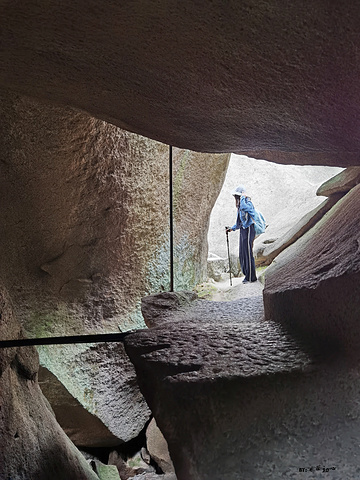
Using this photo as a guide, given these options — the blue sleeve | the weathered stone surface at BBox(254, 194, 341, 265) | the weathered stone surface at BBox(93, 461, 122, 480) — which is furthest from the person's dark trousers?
the weathered stone surface at BBox(93, 461, 122, 480)

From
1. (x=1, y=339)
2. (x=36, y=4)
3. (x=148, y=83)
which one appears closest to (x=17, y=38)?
(x=36, y=4)

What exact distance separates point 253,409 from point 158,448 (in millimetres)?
3924

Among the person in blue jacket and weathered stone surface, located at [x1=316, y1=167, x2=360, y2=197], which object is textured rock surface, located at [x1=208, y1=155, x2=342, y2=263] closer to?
the person in blue jacket

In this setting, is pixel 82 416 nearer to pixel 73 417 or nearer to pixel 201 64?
pixel 73 417

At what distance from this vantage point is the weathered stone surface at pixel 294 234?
597 centimetres

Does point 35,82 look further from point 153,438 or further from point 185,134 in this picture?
point 153,438

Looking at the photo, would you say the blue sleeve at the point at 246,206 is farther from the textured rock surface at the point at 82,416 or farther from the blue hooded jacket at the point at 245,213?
the textured rock surface at the point at 82,416

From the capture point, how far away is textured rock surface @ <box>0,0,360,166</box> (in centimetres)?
115

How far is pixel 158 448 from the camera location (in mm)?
5004

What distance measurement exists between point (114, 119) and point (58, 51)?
71 centimetres

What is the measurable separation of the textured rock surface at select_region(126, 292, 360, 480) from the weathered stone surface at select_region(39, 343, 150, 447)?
3238 millimetres

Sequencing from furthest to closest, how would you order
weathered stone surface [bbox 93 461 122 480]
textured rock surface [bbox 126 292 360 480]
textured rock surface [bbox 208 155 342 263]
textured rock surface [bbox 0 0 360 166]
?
1. textured rock surface [bbox 208 155 342 263]
2. weathered stone surface [bbox 93 461 122 480]
3. textured rock surface [bbox 126 292 360 480]
4. textured rock surface [bbox 0 0 360 166]

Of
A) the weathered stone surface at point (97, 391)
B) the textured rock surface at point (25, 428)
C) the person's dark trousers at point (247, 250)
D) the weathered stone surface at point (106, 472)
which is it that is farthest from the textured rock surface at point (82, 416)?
the person's dark trousers at point (247, 250)

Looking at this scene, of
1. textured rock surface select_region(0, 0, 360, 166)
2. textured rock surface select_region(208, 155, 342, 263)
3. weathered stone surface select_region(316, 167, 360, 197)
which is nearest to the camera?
textured rock surface select_region(0, 0, 360, 166)
